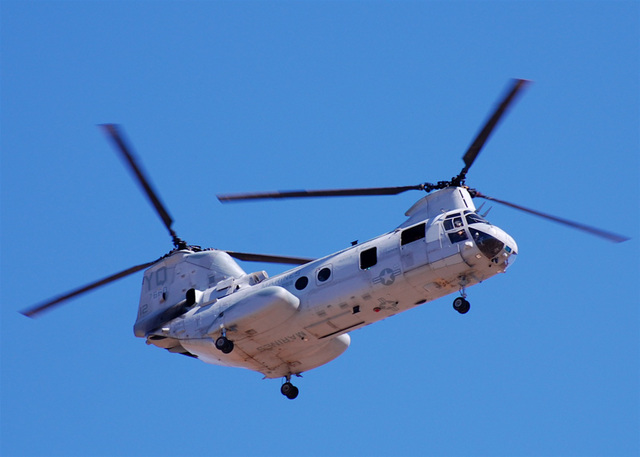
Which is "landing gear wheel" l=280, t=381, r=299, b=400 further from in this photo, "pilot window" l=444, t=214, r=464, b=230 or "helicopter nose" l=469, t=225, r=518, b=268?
"helicopter nose" l=469, t=225, r=518, b=268

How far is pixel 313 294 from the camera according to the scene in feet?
110

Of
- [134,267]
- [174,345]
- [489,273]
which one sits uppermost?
[134,267]

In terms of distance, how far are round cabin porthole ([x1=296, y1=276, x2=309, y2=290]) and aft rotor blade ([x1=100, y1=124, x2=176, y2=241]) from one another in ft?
19.4

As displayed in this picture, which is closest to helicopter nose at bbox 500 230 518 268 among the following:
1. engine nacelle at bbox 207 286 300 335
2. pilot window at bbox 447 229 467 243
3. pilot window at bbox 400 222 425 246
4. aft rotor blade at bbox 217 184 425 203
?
pilot window at bbox 447 229 467 243

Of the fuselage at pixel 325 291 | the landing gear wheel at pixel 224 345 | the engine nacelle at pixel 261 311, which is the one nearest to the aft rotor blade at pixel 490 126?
the fuselage at pixel 325 291

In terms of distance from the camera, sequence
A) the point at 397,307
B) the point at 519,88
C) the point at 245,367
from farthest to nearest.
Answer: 1. the point at 245,367
2. the point at 397,307
3. the point at 519,88

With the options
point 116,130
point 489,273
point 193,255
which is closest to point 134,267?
point 193,255

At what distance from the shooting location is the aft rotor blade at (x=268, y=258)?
36.8 meters

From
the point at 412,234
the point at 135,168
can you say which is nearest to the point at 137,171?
the point at 135,168

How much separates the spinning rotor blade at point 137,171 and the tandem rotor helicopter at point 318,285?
32 mm

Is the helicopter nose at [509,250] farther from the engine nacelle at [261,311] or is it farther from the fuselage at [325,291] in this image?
the engine nacelle at [261,311]

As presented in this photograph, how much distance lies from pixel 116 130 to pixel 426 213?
32.2ft

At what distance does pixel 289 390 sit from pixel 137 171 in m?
8.43

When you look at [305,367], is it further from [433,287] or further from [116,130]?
[116,130]
